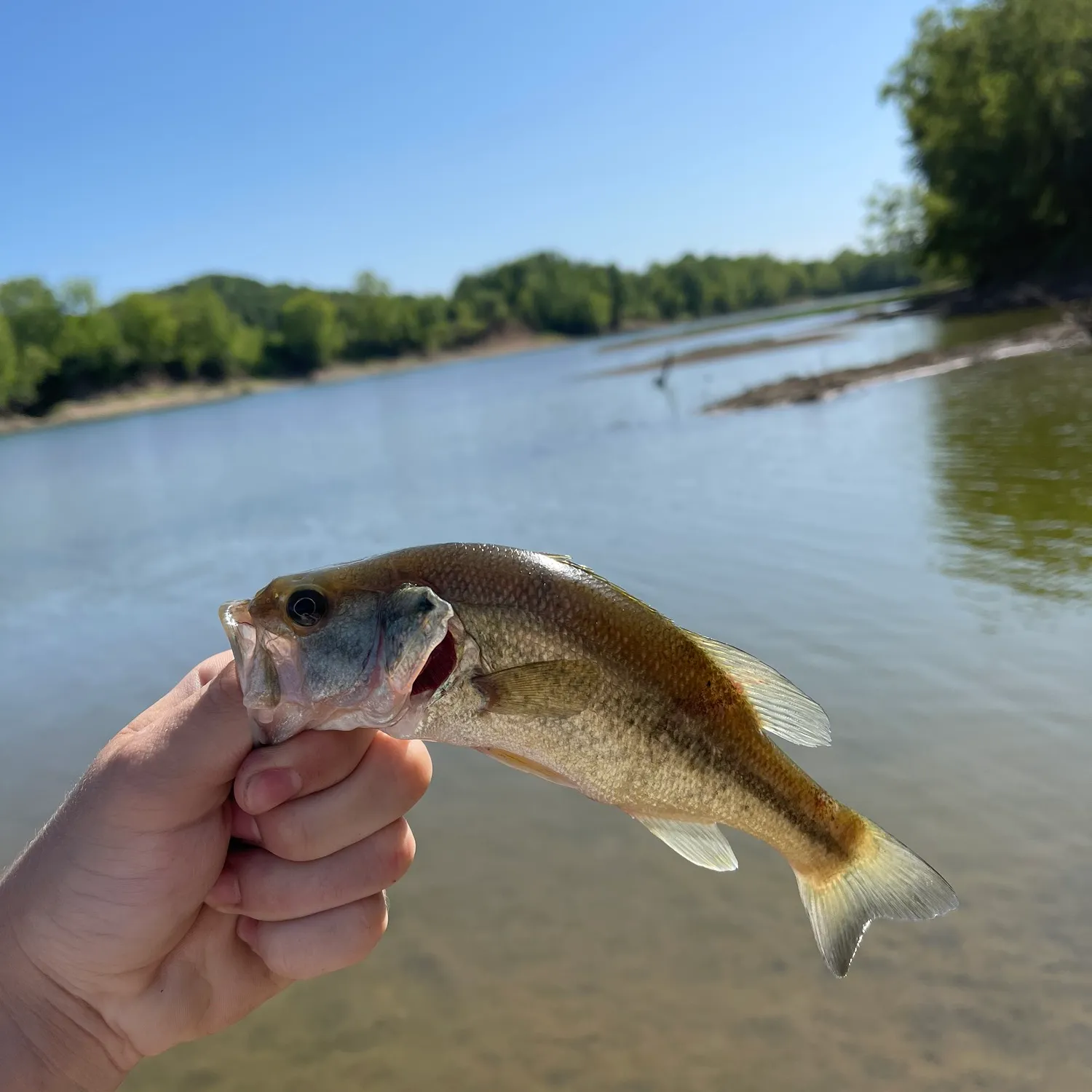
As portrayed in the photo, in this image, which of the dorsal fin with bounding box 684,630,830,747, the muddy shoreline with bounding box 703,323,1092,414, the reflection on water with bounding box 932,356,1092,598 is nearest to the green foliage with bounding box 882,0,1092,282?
the muddy shoreline with bounding box 703,323,1092,414

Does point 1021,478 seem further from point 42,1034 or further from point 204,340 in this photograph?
point 204,340

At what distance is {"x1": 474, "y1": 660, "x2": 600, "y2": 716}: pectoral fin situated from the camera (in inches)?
80.7

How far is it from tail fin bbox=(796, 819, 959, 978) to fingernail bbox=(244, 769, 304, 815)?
140 centimetres

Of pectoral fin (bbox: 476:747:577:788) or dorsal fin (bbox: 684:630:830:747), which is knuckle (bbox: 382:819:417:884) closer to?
pectoral fin (bbox: 476:747:577:788)

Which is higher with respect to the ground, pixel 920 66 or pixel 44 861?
pixel 920 66

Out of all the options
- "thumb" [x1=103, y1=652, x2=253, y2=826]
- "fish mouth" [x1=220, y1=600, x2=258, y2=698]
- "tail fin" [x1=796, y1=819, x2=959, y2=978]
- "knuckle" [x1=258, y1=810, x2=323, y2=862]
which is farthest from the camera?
"knuckle" [x1=258, y1=810, x2=323, y2=862]

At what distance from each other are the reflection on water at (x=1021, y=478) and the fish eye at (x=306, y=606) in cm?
821

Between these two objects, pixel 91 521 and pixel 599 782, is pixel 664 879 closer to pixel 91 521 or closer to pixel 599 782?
pixel 599 782

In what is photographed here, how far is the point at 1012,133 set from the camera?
55.0 meters

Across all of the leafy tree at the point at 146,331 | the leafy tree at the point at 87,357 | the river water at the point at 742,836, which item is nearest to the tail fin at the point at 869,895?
the river water at the point at 742,836

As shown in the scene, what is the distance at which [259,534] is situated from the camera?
1817 cm

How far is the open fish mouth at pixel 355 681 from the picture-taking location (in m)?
2.02

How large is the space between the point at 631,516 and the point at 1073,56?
56.4 m

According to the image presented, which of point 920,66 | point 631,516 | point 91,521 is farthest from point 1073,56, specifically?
point 91,521
